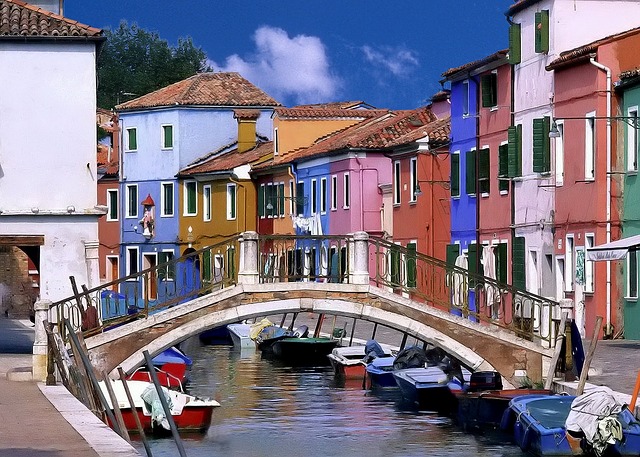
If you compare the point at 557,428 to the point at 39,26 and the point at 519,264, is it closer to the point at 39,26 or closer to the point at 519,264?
the point at 39,26

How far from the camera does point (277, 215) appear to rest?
182 ft

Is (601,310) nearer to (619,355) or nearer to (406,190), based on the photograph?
(619,355)

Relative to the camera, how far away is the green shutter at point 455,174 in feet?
134

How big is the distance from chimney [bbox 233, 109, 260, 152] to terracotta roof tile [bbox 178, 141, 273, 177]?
0.27 meters

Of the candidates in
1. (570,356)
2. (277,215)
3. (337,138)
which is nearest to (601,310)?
(570,356)

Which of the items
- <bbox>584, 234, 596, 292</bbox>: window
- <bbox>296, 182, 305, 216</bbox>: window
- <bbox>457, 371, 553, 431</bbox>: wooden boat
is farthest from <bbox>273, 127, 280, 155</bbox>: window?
<bbox>457, 371, 553, 431</bbox>: wooden boat

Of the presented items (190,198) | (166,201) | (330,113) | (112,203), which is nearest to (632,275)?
(330,113)

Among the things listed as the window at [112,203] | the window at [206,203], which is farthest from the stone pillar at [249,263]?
the window at [112,203]

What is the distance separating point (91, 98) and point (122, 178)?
35502mm

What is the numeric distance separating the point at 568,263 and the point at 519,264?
3.10 metres

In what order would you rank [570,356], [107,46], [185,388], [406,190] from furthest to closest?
[107,46], [406,190], [185,388], [570,356]

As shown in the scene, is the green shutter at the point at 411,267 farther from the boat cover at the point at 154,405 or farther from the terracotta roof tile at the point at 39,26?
the terracotta roof tile at the point at 39,26

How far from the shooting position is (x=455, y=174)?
135 feet

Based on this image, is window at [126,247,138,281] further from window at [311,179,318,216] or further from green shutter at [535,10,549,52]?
green shutter at [535,10,549,52]
